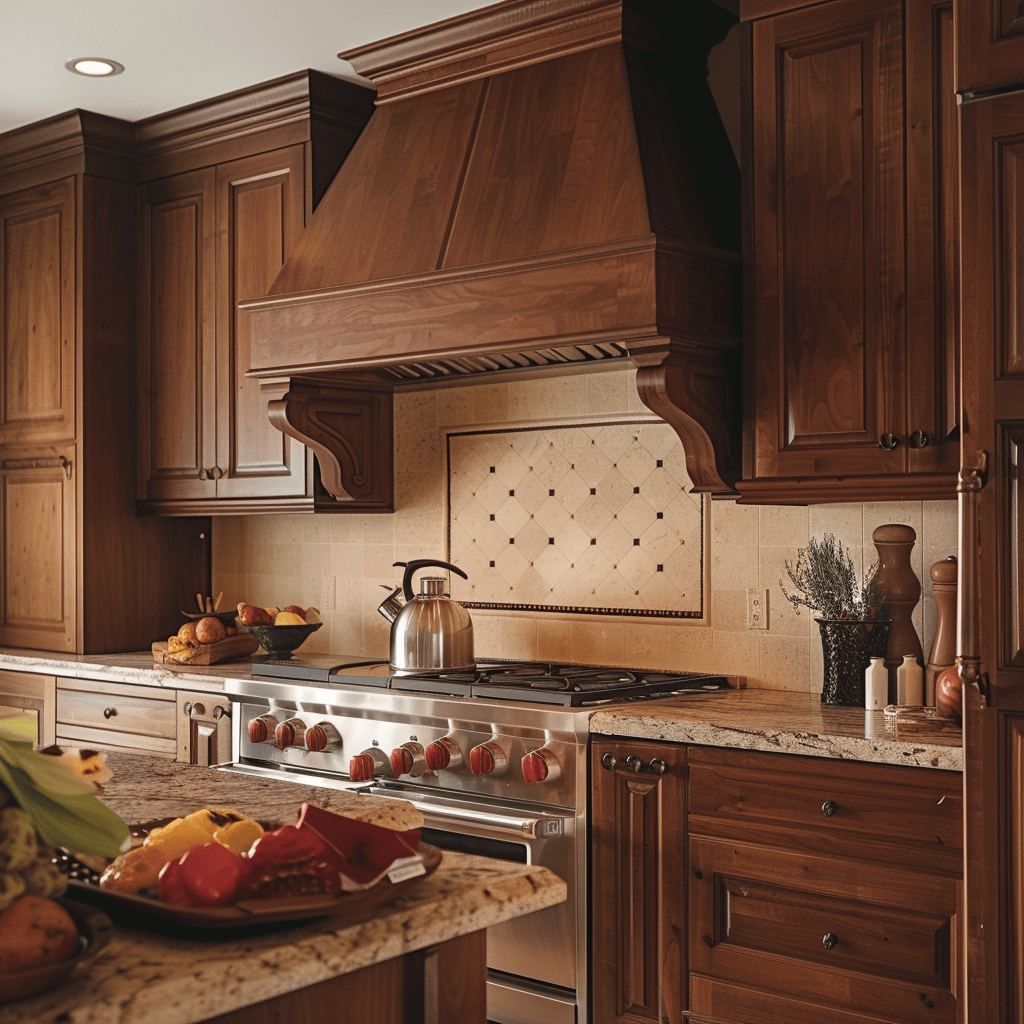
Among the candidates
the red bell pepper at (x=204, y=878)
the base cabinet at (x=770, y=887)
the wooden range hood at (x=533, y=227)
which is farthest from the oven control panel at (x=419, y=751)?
the red bell pepper at (x=204, y=878)

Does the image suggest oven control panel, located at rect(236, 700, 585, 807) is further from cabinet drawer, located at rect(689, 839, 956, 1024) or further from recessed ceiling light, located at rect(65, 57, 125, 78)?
recessed ceiling light, located at rect(65, 57, 125, 78)

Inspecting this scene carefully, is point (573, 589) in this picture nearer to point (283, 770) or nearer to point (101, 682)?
point (283, 770)

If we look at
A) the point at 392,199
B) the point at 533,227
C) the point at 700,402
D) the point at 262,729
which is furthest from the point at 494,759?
the point at 392,199

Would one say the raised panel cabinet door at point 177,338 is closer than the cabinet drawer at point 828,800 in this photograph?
No

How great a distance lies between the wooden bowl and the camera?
3.31ft

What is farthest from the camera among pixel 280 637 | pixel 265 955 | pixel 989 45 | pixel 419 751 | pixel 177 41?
pixel 280 637

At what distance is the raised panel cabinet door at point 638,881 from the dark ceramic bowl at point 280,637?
1363 mm

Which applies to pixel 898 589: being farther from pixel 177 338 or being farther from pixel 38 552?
pixel 38 552

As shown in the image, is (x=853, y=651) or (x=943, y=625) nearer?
(x=943, y=625)

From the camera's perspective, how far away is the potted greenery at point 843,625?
291cm

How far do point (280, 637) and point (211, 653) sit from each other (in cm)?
26

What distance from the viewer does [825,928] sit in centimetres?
249

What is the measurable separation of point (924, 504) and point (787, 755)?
0.80 m

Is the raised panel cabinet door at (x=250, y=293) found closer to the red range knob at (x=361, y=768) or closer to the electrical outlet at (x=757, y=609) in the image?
the red range knob at (x=361, y=768)
